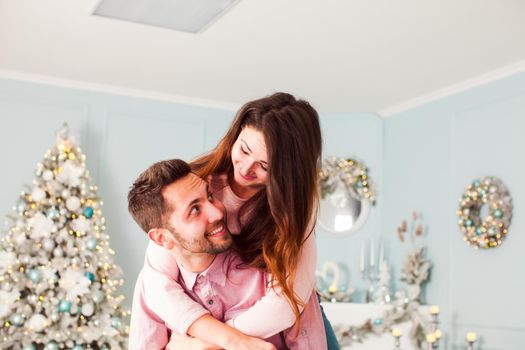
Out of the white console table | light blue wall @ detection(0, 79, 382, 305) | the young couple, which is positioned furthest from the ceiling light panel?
the white console table

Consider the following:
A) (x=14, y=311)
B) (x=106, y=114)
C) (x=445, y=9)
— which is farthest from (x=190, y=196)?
(x=106, y=114)

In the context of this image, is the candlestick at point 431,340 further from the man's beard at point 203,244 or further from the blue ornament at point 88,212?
the man's beard at point 203,244

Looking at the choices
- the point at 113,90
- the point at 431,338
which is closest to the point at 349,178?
the point at 431,338

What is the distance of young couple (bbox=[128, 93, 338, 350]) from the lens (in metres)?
1.76

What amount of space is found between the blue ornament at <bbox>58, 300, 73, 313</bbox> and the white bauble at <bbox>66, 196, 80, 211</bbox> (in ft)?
2.04

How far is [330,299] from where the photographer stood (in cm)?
563

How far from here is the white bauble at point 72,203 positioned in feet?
15.9

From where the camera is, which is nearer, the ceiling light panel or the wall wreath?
the ceiling light panel

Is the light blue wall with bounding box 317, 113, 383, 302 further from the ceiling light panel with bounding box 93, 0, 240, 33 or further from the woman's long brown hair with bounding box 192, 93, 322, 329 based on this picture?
the woman's long brown hair with bounding box 192, 93, 322, 329

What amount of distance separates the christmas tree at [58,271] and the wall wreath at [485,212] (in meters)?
2.44

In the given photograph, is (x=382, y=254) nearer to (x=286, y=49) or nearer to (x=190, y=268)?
(x=286, y=49)

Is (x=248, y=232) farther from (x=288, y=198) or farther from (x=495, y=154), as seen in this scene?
(x=495, y=154)

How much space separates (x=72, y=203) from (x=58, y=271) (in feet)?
Answer: 1.52

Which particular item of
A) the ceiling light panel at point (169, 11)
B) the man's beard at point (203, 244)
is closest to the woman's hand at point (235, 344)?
the man's beard at point (203, 244)
